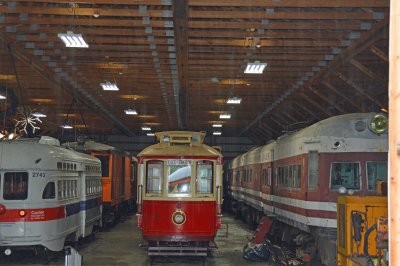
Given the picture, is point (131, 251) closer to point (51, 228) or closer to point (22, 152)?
point (51, 228)

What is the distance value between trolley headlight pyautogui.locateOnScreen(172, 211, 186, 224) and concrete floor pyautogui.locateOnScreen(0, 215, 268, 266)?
100cm

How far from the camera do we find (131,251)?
14031 mm

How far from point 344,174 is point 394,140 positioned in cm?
773

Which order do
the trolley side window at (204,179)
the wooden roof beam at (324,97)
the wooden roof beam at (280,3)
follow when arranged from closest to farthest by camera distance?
the wooden roof beam at (280,3) → the trolley side window at (204,179) → the wooden roof beam at (324,97)

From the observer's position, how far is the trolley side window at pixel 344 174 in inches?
403

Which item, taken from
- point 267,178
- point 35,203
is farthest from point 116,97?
point 35,203

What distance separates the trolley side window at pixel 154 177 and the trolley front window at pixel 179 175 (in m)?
0.19

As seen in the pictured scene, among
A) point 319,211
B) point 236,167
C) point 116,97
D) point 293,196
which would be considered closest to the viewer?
point 319,211

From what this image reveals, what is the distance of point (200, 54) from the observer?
13.4m

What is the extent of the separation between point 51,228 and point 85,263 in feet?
5.17

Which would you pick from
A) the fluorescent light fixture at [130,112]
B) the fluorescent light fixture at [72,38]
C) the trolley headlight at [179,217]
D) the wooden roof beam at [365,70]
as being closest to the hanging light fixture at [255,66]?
the wooden roof beam at [365,70]

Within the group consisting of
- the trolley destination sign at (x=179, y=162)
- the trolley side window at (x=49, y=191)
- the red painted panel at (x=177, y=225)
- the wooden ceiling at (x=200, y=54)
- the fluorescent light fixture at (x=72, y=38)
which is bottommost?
the red painted panel at (x=177, y=225)

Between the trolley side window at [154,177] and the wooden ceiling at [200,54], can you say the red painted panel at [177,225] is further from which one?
the wooden ceiling at [200,54]

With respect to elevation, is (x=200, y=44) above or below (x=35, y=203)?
above
